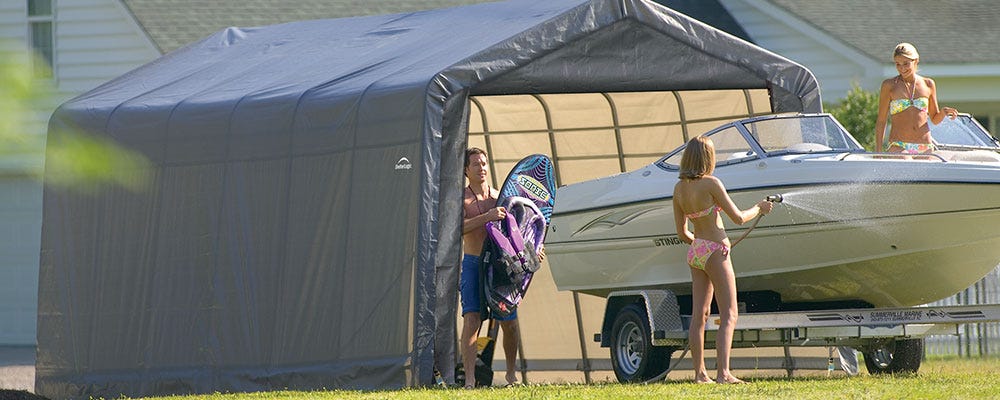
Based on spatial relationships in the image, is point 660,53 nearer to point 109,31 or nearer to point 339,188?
point 339,188

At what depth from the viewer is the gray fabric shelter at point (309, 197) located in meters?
13.0

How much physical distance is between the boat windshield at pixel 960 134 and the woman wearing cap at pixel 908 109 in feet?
0.39

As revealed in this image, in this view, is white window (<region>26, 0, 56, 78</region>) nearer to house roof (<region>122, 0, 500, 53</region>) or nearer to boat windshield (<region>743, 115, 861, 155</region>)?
house roof (<region>122, 0, 500, 53</region>)

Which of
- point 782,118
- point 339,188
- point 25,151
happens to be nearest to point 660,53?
point 782,118

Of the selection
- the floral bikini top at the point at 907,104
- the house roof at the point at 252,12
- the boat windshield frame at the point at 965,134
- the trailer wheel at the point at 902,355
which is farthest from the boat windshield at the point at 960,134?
the house roof at the point at 252,12

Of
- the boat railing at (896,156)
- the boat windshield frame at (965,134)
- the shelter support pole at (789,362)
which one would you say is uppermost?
the boat windshield frame at (965,134)

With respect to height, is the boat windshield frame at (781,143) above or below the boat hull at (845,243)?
above

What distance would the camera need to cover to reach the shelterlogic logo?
12906 mm

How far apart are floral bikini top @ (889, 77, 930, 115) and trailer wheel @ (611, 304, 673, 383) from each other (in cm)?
238

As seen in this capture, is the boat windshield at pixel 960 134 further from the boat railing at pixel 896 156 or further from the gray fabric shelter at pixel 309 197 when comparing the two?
the gray fabric shelter at pixel 309 197

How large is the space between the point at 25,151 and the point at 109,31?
1535cm

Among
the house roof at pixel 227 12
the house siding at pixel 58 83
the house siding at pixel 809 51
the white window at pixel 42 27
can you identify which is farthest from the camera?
the white window at pixel 42 27

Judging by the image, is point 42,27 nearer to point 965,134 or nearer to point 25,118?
point 965,134

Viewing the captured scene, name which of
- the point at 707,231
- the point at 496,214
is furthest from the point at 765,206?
the point at 496,214
